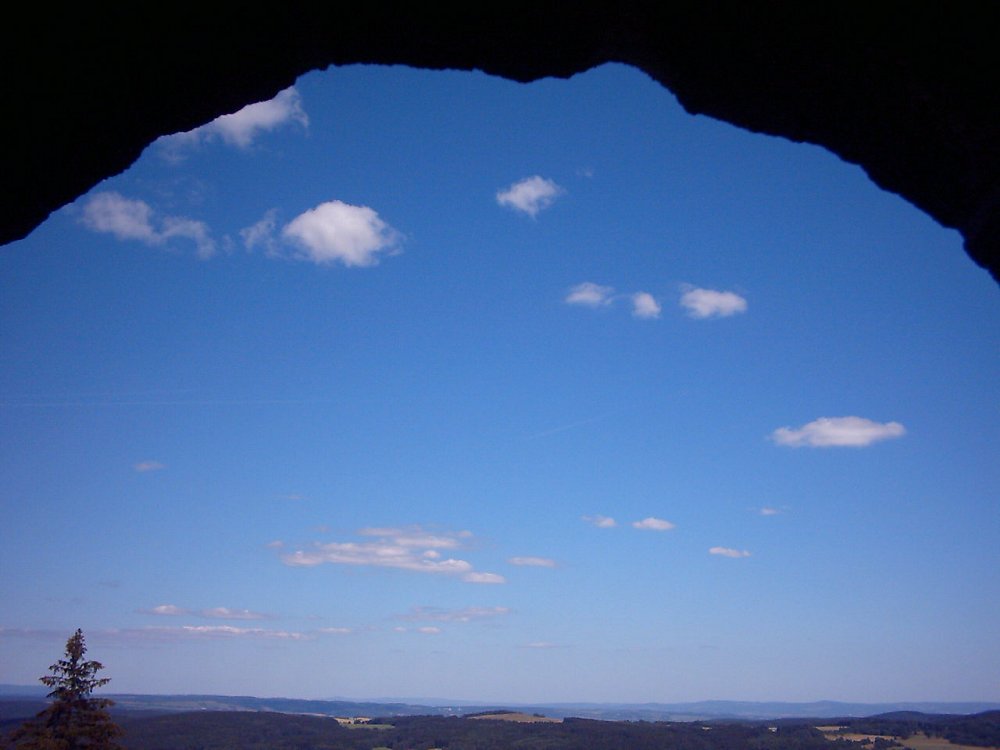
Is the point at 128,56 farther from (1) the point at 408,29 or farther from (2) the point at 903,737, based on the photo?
(2) the point at 903,737

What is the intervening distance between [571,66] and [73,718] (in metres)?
33.0

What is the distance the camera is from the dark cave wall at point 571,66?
13.5ft

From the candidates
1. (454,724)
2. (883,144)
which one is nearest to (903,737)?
(454,724)

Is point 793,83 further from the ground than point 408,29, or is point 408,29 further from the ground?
point 408,29

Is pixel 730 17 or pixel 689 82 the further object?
pixel 689 82

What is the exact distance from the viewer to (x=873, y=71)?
14.5 feet

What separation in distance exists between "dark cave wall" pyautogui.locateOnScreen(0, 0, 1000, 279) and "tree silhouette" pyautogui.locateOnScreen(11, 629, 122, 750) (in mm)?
29407

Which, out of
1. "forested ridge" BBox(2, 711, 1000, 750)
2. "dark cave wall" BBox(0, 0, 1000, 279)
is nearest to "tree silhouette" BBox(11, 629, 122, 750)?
"dark cave wall" BBox(0, 0, 1000, 279)

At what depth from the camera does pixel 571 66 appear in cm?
523

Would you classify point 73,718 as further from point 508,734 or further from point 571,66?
point 508,734

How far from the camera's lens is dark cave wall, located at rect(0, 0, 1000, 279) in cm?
412

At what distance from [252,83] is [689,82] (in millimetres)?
3614

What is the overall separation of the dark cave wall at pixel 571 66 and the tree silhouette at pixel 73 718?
29.4 m

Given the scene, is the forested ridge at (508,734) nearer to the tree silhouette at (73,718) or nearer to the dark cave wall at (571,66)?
the tree silhouette at (73,718)
